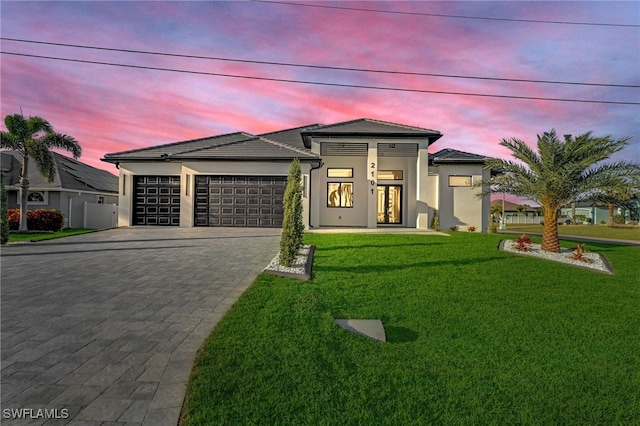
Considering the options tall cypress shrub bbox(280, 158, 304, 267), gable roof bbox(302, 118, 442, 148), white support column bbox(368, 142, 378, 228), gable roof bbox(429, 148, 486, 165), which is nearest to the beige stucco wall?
gable roof bbox(429, 148, 486, 165)

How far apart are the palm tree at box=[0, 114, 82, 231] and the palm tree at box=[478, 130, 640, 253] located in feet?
71.4

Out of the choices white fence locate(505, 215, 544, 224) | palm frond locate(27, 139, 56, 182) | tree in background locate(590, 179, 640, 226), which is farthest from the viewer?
white fence locate(505, 215, 544, 224)

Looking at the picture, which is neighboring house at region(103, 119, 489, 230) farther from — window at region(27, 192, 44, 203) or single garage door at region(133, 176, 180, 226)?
window at region(27, 192, 44, 203)

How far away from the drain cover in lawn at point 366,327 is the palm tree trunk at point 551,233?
378 inches

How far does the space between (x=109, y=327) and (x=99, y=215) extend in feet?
75.3

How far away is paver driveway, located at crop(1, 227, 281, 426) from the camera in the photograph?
9.02ft

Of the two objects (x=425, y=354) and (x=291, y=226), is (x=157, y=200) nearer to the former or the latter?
(x=291, y=226)

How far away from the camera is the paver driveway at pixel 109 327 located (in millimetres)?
2748

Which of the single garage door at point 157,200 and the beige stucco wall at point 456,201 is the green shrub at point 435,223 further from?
the single garage door at point 157,200

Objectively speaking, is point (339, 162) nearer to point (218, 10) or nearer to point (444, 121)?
point (444, 121)

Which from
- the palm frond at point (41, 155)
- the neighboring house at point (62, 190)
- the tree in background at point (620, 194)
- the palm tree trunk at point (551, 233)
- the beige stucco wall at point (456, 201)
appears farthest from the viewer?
the neighboring house at point (62, 190)

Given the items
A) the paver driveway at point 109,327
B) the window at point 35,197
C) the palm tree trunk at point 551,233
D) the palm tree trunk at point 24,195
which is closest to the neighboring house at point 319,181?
the palm tree trunk at point 24,195

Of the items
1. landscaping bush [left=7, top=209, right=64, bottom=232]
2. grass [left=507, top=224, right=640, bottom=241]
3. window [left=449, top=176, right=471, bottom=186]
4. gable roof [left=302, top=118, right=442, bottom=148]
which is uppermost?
gable roof [left=302, top=118, right=442, bottom=148]

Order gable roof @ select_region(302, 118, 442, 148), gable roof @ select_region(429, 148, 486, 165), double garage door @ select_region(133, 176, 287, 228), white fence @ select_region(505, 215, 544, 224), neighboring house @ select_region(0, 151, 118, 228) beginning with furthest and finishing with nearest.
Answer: white fence @ select_region(505, 215, 544, 224), neighboring house @ select_region(0, 151, 118, 228), gable roof @ select_region(429, 148, 486, 165), double garage door @ select_region(133, 176, 287, 228), gable roof @ select_region(302, 118, 442, 148)
